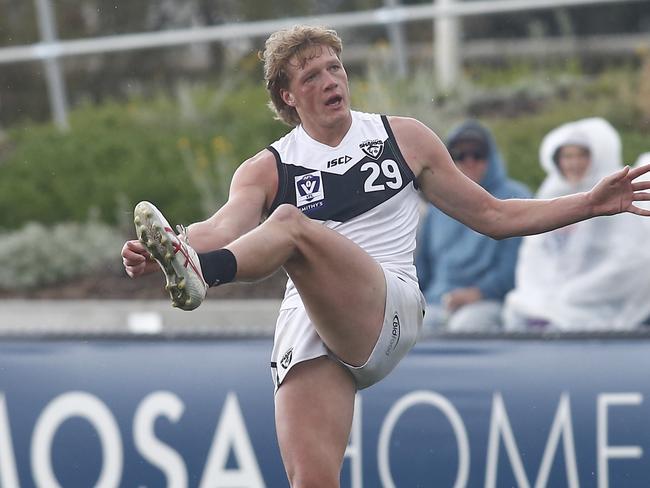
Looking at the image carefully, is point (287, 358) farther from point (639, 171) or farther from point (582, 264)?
point (582, 264)

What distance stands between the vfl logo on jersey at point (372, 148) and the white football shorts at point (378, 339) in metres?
0.45

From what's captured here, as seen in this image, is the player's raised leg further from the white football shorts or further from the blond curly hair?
the blond curly hair

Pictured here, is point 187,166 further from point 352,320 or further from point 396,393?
point 352,320

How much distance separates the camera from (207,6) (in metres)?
13.5

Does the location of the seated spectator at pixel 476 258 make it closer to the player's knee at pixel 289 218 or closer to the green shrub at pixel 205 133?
the green shrub at pixel 205 133

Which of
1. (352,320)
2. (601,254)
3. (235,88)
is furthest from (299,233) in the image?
(235,88)

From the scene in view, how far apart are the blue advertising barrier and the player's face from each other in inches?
76.5

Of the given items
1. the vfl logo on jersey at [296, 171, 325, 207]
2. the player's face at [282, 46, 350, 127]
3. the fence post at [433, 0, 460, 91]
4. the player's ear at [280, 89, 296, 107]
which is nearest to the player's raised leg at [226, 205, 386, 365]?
the vfl logo on jersey at [296, 171, 325, 207]

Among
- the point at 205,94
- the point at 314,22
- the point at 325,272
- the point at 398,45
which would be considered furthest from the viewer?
the point at 205,94

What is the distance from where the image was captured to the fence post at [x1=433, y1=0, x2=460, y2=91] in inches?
449

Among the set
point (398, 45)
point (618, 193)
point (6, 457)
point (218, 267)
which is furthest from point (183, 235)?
point (398, 45)

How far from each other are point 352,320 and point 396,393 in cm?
178

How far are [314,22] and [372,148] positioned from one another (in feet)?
17.7

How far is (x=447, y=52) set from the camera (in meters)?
11.6
